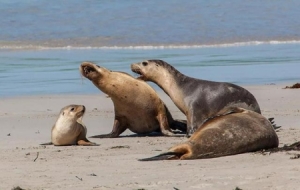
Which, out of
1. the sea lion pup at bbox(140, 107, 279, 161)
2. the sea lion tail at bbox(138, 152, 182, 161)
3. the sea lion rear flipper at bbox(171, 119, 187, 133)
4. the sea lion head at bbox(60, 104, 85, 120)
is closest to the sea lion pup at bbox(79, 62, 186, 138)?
the sea lion rear flipper at bbox(171, 119, 187, 133)

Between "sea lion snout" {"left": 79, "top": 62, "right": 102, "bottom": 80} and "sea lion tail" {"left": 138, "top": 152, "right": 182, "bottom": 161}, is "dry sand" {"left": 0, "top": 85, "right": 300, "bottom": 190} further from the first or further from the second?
"sea lion snout" {"left": 79, "top": 62, "right": 102, "bottom": 80}

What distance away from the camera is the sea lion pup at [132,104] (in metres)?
8.80

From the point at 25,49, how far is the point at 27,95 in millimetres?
9319

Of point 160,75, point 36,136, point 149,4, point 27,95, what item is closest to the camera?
point 36,136

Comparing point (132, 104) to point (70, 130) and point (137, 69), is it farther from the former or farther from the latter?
point (70, 130)

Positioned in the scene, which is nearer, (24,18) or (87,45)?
(87,45)

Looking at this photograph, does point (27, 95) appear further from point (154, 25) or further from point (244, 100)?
point (154, 25)

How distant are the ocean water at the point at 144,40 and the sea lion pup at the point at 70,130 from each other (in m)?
4.07

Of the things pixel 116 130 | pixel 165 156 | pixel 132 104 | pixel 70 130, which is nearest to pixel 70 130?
pixel 70 130

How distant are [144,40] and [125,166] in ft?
50.5

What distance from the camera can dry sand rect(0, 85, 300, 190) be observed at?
210 inches

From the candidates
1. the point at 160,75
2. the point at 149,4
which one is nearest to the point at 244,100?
→ the point at 160,75

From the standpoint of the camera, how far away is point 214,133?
21.1ft

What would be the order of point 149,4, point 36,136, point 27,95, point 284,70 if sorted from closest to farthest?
point 36,136 < point 27,95 < point 284,70 < point 149,4
